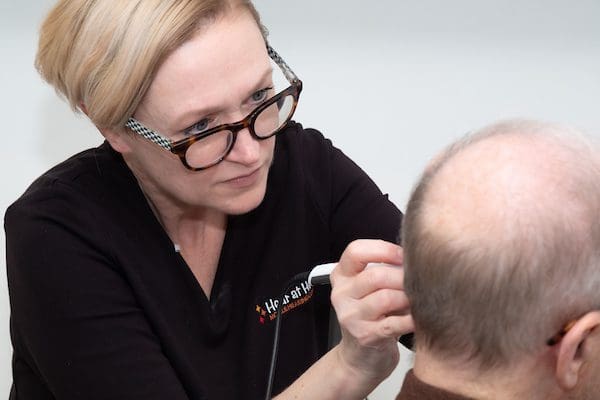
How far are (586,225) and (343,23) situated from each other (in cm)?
106

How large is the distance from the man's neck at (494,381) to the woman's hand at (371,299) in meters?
0.14

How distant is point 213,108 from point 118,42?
0.16m

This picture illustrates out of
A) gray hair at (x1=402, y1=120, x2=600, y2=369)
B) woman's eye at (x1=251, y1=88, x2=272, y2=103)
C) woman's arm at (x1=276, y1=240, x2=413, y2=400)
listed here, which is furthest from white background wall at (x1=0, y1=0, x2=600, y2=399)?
gray hair at (x1=402, y1=120, x2=600, y2=369)

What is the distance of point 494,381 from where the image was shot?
836 millimetres

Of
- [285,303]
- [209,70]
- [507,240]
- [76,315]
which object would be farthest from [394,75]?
[507,240]

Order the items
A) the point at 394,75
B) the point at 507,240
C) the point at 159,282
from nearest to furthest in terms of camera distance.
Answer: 1. the point at 507,240
2. the point at 159,282
3. the point at 394,75

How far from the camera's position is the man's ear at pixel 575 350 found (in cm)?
79

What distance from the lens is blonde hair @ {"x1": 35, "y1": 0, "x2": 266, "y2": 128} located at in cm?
110

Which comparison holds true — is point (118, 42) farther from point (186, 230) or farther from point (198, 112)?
point (186, 230)

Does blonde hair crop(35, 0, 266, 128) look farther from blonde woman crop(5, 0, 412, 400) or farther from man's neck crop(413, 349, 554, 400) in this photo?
man's neck crop(413, 349, 554, 400)

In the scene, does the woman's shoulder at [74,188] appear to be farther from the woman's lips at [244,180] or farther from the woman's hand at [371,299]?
the woman's hand at [371,299]

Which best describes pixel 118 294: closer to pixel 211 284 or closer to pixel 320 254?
pixel 211 284

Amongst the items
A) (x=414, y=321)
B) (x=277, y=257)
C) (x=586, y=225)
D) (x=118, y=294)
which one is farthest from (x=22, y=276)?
(x=586, y=225)

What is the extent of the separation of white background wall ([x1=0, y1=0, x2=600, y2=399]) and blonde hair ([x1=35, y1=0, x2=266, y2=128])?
56cm
